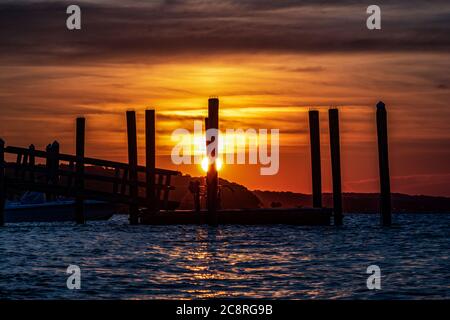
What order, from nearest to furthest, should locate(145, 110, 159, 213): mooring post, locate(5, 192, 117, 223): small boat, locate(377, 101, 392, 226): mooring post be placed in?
locate(377, 101, 392, 226): mooring post < locate(145, 110, 159, 213): mooring post < locate(5, 192, 117, 223): small boat

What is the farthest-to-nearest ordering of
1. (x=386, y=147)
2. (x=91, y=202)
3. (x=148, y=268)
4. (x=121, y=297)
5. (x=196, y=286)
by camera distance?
(x=91, y=202) → (x=386, y=147) → (x=148, y=268) → (x=196, y=286) → (x=121, y=297)

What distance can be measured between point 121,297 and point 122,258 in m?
7.99

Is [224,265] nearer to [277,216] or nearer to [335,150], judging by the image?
[335,150]

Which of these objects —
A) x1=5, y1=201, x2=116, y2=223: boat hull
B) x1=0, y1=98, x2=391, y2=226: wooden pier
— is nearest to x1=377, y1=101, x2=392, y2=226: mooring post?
x1=0, y1=98, x2=391, y2=226: wooden pier

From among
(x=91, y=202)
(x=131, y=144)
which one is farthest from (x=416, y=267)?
(x=91, y=202)

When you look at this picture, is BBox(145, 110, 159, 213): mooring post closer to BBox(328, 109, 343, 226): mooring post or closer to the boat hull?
the boat hull

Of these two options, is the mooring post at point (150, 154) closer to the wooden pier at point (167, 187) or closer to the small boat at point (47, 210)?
the wooden pier at point (167, 187)

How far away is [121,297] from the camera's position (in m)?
13.9

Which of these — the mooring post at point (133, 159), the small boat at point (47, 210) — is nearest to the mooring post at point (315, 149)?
the mooring post at point (133, 159)

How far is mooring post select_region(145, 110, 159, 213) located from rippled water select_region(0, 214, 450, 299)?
5.76m

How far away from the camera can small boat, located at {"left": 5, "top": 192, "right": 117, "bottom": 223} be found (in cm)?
4359

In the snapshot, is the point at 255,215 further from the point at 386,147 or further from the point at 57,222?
the point at 57,222

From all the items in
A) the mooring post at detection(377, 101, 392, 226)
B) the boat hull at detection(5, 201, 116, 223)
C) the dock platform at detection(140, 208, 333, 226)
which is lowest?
the dock platform at detection(140, 208, 333, 226)

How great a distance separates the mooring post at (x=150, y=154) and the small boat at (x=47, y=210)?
6859 mm
